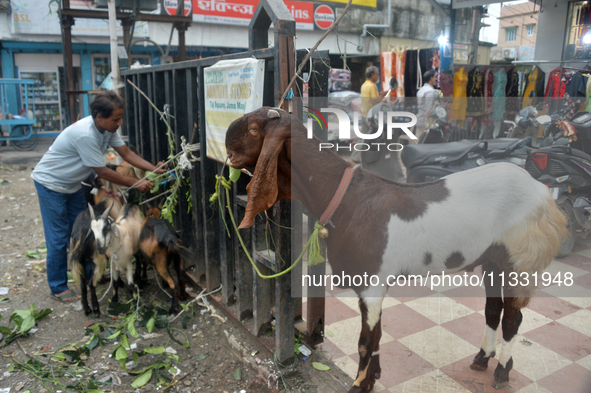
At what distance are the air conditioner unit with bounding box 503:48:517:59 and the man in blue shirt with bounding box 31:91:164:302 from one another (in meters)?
22.3

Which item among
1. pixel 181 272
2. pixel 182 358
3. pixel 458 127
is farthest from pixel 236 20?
pixel 182 358

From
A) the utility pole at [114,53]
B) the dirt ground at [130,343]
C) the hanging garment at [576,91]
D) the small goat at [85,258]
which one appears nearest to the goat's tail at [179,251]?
the dirt ground at [130,343]

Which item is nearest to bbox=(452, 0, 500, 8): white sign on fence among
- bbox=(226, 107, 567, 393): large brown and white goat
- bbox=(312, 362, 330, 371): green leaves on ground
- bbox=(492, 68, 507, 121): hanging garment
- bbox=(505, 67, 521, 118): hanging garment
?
bbox=(492, 68, 507, 121): hanging garment

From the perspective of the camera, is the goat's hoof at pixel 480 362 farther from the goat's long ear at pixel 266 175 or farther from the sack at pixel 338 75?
the sack at pixel 338 75

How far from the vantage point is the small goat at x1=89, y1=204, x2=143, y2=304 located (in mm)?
4023

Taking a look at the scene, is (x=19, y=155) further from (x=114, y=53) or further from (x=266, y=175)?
(x=266, y=175)

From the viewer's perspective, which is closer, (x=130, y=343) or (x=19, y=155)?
(x=130, y=343)

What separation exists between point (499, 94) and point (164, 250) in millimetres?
7697

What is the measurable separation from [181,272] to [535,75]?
→ 8604 mm

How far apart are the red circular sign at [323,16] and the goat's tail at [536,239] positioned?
16096mm

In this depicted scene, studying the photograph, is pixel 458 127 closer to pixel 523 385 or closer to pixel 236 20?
pixel 523 385

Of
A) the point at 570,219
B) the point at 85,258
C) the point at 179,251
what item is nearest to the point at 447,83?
the point at 570,219

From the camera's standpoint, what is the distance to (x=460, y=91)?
8672 millimetres

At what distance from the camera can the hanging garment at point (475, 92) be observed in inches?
342
